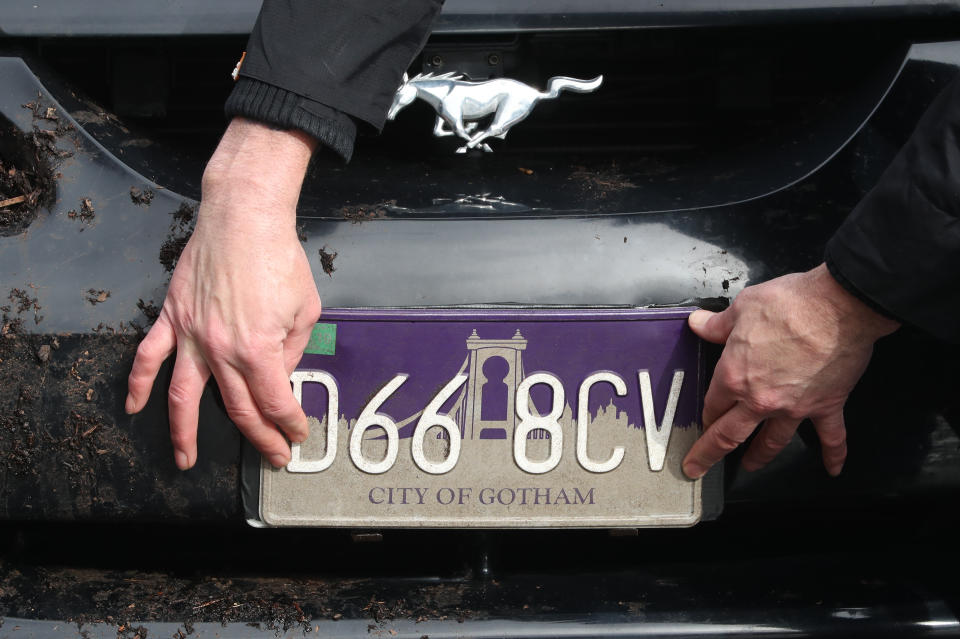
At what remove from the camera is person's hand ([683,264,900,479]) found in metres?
1.17

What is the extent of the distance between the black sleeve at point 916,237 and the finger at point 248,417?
762 mm

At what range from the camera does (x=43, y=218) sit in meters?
1.32

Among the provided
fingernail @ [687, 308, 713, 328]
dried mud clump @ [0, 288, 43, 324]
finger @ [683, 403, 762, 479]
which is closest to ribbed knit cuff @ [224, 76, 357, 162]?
dried mud clump @ [0, 288, 43, 324]

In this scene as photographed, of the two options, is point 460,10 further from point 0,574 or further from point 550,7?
point 0,574

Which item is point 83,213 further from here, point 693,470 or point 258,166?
point 693,470

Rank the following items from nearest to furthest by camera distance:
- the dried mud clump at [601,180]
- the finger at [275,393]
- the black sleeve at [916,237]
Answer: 1. the black sleeve at [916,237]
2. the finger at [275,393]
3. the dried mud clump at [601,180]

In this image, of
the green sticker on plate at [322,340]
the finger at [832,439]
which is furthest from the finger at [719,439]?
the green sticker on plate at [322,340]

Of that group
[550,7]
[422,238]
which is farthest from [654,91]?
[422,238]

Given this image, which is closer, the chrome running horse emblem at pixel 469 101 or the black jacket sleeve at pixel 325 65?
the black jacket sleeve at pixel 325 65

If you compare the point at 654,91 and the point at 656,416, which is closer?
the point at 656,416

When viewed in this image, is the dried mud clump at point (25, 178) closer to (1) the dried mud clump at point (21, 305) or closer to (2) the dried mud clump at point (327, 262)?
(1) the dried mud clump at point (21, 305)

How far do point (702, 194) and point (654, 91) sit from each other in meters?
0.29

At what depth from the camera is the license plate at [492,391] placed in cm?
125

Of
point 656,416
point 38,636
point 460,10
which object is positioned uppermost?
point 460,10
